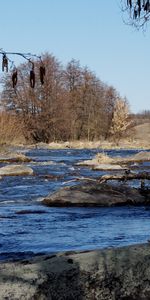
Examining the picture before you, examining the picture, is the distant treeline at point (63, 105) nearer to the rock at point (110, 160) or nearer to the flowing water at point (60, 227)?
the rock at point (110, 160)

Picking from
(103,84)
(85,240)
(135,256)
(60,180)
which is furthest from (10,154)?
(103,84)

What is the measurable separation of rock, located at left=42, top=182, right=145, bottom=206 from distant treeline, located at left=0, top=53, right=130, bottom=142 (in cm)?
4092

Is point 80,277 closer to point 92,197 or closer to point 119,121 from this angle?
point 92,197

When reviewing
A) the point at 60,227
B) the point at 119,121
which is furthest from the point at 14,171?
the point at 119,121

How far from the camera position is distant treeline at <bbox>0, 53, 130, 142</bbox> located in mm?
58031

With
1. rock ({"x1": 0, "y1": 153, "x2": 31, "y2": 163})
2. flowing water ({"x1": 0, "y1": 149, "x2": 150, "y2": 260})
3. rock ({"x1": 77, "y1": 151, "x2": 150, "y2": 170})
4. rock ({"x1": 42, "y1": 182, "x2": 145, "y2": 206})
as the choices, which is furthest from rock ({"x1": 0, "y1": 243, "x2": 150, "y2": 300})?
rock ({"x1": 0, "y1": 153, "x2": 31, "y2": 163})

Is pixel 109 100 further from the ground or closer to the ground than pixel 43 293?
further from the ground

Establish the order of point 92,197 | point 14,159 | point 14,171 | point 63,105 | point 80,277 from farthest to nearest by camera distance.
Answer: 1. point 63,105
2. point 14,159
3. point 14,171
4. point 92,197
5. point 80,277

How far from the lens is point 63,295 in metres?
3.94

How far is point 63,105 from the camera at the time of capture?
60.2m

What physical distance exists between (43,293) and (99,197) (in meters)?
8.13

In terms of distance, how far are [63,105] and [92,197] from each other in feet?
159

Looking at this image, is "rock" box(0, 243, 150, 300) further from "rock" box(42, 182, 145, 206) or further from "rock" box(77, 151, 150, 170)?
"rock" box(77, 151, 150, 170)

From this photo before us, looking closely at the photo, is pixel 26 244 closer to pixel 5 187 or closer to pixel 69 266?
pixel 69 266
